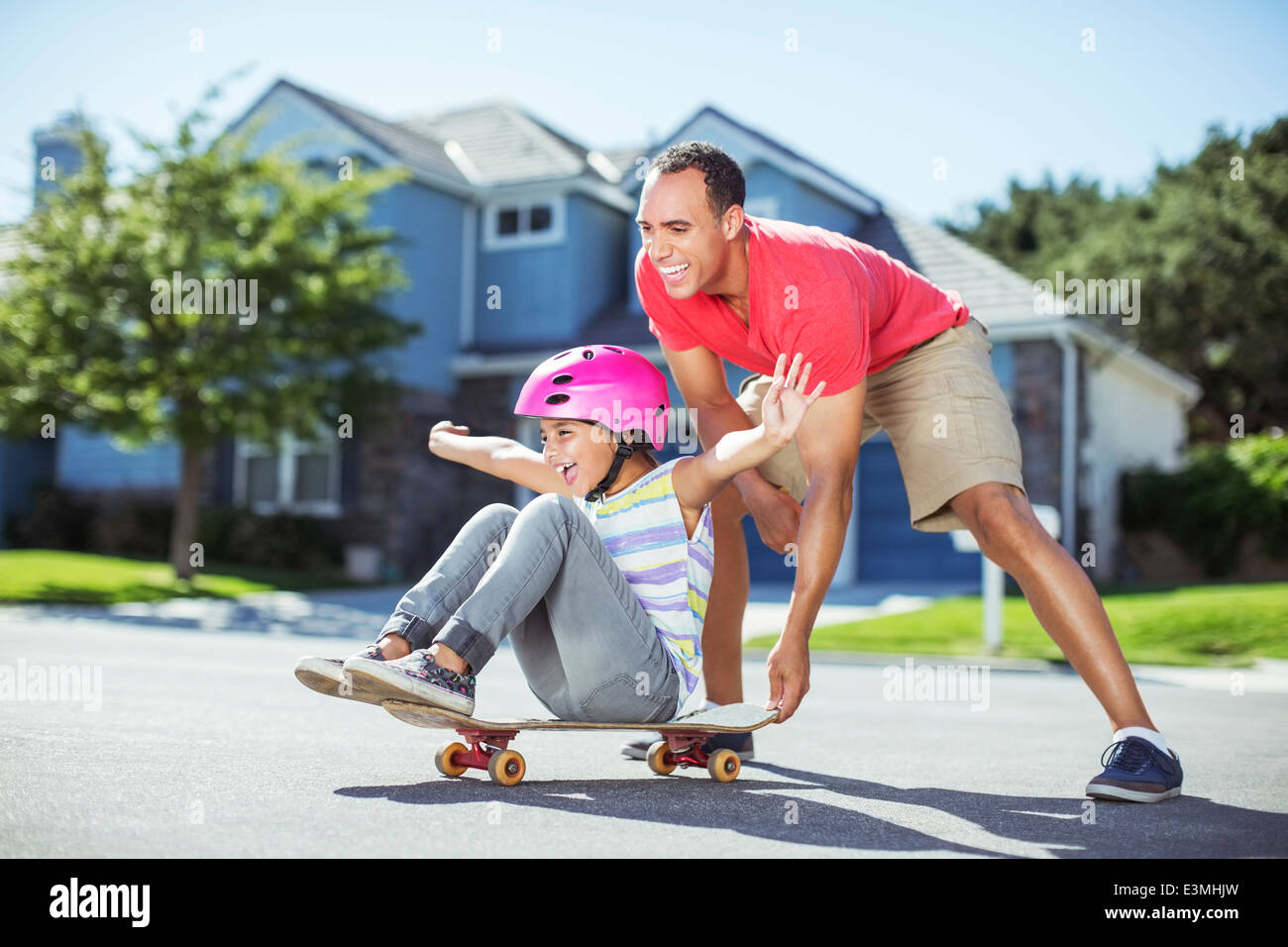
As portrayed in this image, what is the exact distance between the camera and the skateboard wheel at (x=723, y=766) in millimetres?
4188

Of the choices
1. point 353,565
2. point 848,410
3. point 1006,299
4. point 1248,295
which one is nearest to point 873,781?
point 848,410

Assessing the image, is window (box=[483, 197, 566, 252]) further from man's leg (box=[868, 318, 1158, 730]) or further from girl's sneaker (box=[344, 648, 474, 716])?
girl's sneaker (box=[344, 648, 474, 716])

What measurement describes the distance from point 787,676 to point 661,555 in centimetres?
59

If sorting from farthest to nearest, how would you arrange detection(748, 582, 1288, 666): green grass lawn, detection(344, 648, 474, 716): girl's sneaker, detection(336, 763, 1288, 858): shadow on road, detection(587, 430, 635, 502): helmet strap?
detection(748, 582, 1288, 666): green grass lawn → detection(587, 430, 635, 502): helmet strap → detection(344, 648, 474, 716): girl's sneaker → detection(336, 763, 1288, 858): shadow on road

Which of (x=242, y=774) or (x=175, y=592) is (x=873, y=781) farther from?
(x=175, y=592)

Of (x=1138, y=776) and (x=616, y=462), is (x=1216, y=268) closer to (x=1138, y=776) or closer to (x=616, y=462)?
(x=1138, y=776)

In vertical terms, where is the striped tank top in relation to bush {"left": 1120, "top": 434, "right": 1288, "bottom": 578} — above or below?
below

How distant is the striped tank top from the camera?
4074 millimetres

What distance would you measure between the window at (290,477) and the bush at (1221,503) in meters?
11.8

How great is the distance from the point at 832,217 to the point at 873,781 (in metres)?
16.7

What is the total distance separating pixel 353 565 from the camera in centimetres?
1933

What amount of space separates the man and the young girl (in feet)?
1.03
